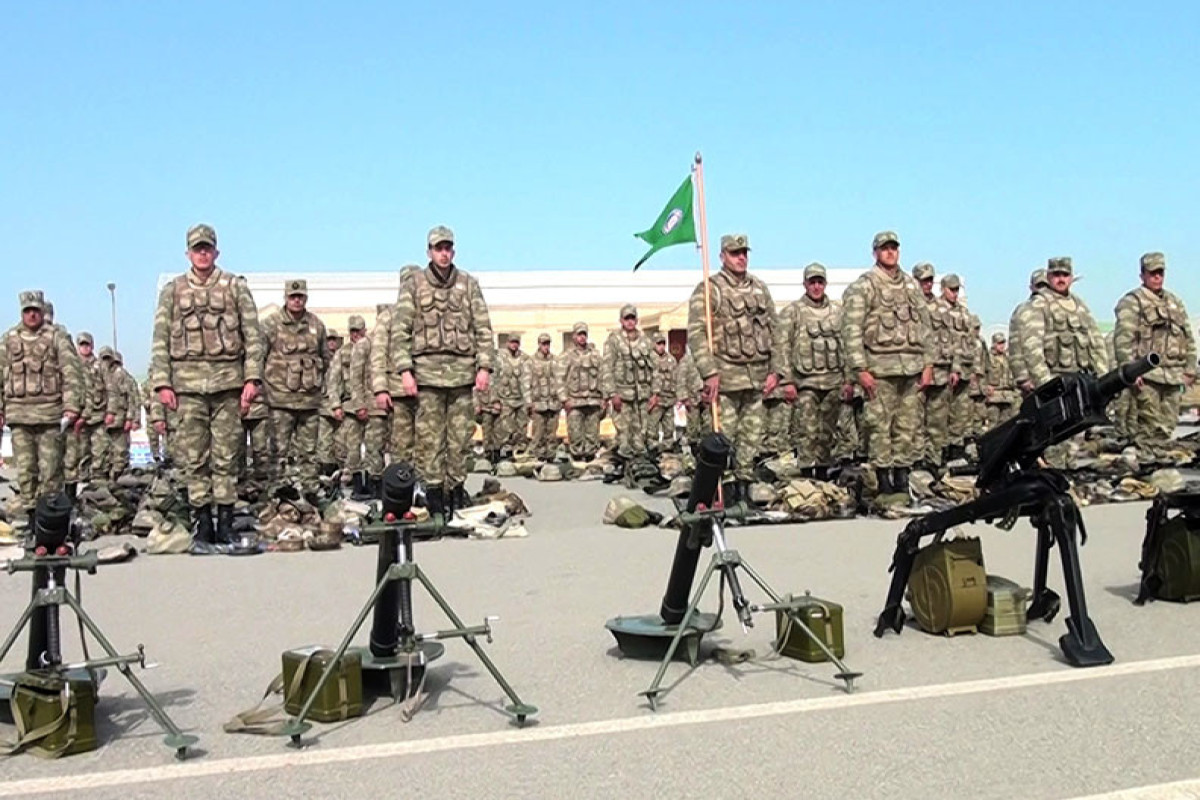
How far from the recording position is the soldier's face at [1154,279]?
1255 cm

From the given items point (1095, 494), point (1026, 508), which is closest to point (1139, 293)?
point (1095, 494)

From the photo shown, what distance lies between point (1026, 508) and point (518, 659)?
267 centimetres

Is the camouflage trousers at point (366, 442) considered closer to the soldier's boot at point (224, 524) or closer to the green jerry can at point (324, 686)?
the soldier's boot at point (224, 524)

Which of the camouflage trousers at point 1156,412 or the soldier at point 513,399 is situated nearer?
the camouflage trousers at point 1156,412

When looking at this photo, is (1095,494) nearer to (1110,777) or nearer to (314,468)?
(1110,777)

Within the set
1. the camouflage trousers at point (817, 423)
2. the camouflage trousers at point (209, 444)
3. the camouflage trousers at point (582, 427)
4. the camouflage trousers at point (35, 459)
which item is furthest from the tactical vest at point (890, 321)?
the camouflage trousers at point (582, 427)

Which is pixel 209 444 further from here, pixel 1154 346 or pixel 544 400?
pixel 544 400

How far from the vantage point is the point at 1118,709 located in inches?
172

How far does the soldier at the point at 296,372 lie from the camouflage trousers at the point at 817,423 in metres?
6.19

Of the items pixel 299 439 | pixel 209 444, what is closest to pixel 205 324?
pixel 209 444

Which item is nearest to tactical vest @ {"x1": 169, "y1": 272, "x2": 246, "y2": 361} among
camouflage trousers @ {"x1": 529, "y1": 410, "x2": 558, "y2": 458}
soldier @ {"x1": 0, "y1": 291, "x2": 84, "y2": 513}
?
soldier @ {"x1": 0, "y1": 291, "x2": 84, "y2": 513}

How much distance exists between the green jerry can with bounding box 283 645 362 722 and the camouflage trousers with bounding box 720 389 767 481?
22.7 ft

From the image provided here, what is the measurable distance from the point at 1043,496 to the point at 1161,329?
27.7 ft

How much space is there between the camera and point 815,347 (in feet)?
46.1
